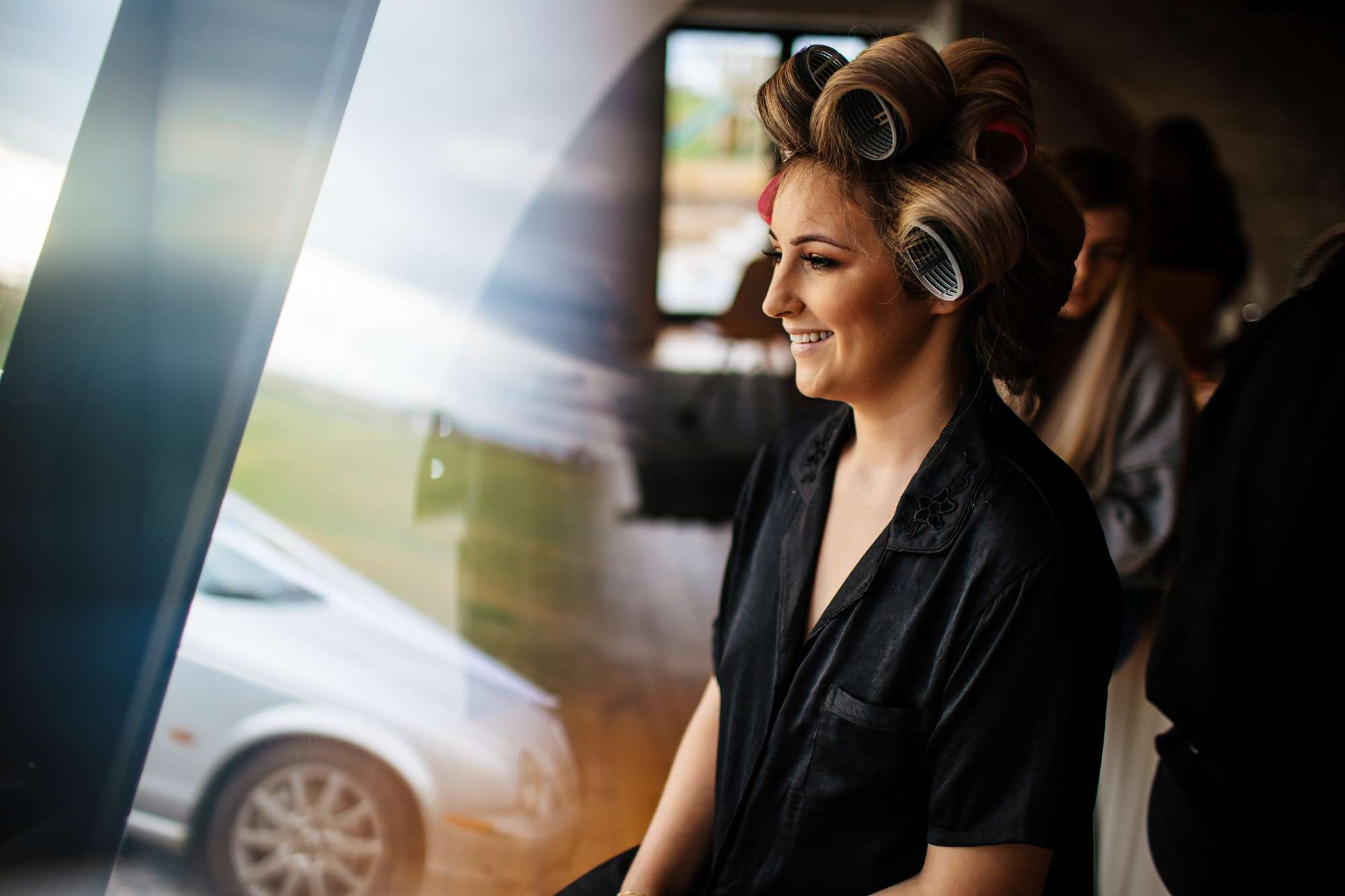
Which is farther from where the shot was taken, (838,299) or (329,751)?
(329,751)

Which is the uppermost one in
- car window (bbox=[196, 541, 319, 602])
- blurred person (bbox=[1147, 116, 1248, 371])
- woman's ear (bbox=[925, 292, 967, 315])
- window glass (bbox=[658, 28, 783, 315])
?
window glass (bbox=[658, 28, 783, 315])

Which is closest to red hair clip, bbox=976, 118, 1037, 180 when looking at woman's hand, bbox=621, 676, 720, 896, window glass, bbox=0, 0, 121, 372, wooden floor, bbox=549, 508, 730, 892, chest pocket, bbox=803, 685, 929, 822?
chest pocket, bbox=803, 685, 929, 822

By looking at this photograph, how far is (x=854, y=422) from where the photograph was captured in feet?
3.70

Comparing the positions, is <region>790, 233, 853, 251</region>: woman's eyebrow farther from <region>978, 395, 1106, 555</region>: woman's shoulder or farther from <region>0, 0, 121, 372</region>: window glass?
<region>0, 0, 121, 372</region>: window glass

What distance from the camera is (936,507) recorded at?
3.11 ft

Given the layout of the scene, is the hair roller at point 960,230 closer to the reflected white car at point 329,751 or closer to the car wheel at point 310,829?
the reflected white car at point 329,751

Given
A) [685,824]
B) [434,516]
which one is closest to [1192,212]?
[434,516]

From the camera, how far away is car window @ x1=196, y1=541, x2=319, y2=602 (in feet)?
4.44

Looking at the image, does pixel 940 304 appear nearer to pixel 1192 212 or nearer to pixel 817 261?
pixel 817 261

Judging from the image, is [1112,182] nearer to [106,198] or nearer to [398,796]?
[106,198]

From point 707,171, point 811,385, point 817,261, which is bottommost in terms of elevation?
point 811,385

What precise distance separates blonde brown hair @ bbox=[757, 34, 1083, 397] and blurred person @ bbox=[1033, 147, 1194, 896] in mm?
789

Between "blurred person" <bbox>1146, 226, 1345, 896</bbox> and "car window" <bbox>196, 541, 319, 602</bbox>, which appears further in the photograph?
"car window" <bbox>196, 541, 319, 602</bbox>

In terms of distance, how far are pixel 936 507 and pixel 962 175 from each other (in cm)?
30
